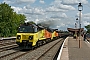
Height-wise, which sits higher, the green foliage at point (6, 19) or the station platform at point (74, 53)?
the green foliage at point (6, 19)

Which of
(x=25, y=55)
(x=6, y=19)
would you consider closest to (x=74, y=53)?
(x=25, y=55)

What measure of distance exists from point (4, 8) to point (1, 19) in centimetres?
631

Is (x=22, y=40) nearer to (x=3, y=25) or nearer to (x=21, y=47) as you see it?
(x=21, y=47)

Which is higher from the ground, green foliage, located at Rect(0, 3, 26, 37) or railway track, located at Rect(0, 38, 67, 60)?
green foliage, located at Rect(0, 3, 26, 37)

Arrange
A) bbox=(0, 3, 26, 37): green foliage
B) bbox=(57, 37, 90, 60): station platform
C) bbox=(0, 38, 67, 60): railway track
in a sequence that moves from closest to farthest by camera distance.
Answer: bbox=(57, 37, 90, 60): station platform → bbox=(0, 38, 67, 60): railway track → bbox=(0, 3, 26, 37): green foliage

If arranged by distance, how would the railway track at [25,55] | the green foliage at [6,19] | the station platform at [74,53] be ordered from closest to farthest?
the station platform at [74,53], the railway track at [25,55], the green foliage at [6,19]

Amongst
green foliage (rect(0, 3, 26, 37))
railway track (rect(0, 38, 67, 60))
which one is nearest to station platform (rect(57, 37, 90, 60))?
railway track (rect(0, 38, 67, 60))

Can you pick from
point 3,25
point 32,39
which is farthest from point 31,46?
point 3,25

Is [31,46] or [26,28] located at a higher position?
[26,28]

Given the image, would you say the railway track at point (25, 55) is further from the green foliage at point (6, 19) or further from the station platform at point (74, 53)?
the green foliage at point (6, 19)

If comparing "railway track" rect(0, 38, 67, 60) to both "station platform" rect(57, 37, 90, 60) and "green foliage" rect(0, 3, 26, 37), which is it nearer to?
"station platform" rect(57, 37, 90, 60)

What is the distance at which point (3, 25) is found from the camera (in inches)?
3750

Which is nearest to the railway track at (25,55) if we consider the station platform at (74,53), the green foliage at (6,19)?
the station platform at (74,53)

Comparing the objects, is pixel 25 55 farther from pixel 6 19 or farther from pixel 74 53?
pixel 6 19
